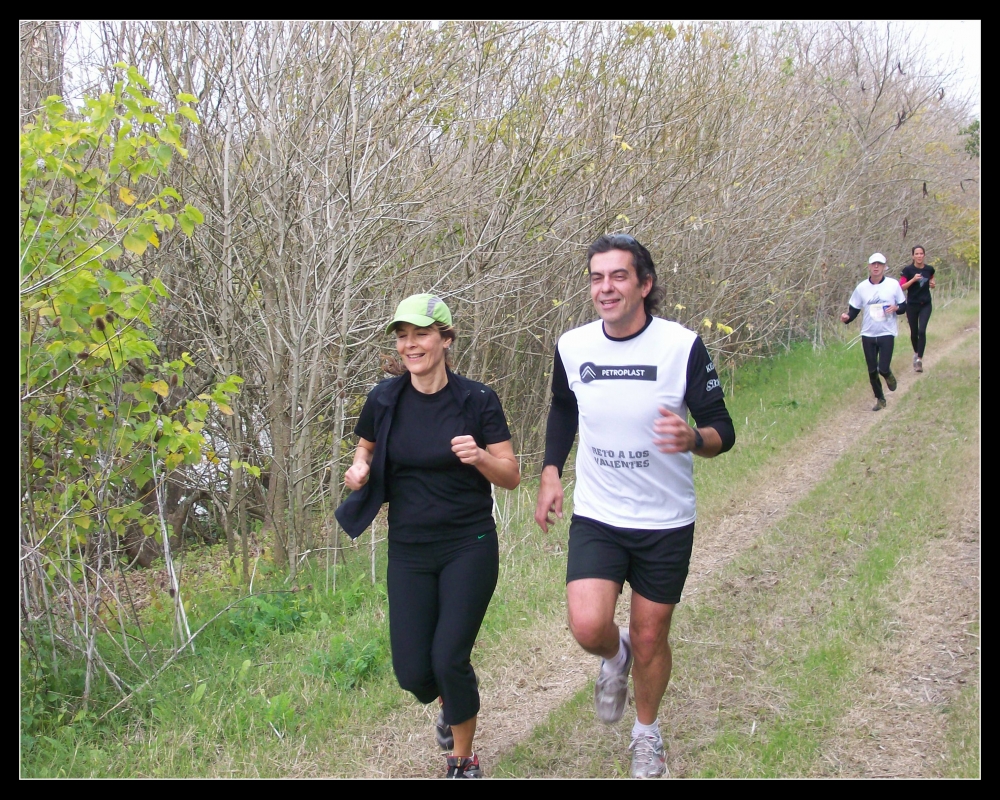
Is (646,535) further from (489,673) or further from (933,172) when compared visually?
(933,172)

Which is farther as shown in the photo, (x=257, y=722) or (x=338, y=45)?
(x=338, y=45)

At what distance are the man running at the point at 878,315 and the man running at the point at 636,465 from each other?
8.18 m

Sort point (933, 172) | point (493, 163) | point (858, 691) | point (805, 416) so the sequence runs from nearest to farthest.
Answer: point (858, 691) < point (493, 163) < point (805, 416) < point (933, 172)

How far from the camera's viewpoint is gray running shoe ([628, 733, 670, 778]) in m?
3.66

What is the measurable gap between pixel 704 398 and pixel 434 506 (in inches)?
45.7

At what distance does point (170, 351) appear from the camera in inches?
285

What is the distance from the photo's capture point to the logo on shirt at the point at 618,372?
11.5 ft

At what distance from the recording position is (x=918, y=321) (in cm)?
1320

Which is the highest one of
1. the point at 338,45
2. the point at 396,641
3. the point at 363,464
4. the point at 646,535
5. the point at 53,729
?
the point at 338,45

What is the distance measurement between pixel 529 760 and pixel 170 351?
4782mm

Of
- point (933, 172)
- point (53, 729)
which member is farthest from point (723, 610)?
point (933, 172)

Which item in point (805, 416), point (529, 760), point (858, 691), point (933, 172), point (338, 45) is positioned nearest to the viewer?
point (529, 760)

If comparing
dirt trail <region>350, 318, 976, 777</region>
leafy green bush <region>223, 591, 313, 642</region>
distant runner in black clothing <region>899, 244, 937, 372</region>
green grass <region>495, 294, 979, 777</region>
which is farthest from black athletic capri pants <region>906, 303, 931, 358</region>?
leafy green bush <region>223, 591, 313, 642</region>

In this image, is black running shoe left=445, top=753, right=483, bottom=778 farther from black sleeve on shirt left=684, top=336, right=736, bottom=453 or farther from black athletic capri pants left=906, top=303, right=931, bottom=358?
black athletic capri pants left=906, top=303, right=931, bottom=358
